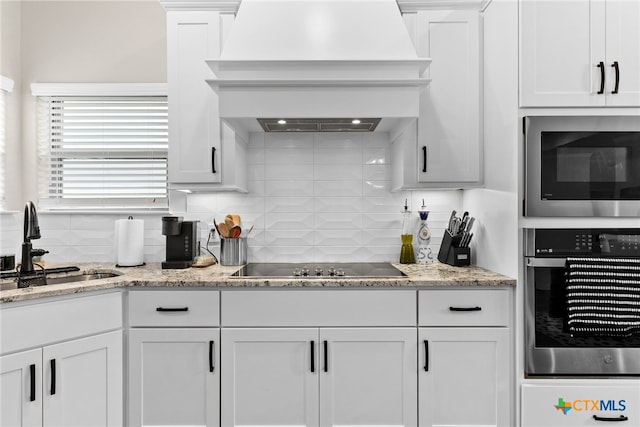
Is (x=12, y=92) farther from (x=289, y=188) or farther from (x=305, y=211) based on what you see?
(x=305, y=211)

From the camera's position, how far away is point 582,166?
1856mm

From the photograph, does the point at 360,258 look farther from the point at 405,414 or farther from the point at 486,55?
the point at 486,55

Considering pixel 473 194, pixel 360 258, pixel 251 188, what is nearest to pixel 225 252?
pixel 251 188

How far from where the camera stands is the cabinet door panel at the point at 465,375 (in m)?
1.93

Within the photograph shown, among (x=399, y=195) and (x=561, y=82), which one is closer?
(x=561, y=82)

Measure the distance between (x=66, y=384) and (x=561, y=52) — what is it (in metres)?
2.73

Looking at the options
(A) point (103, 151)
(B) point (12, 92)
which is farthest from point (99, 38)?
(A) point (103, 151)

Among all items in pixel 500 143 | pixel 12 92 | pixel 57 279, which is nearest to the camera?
pixel 500 143

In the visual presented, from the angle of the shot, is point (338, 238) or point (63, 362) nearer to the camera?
point (63, 362)

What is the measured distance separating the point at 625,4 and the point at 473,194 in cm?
113

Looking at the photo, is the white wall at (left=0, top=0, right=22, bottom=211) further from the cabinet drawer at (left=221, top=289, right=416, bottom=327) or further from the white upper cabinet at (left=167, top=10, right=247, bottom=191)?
the cabinet drawer at (left=221, top=289, right=416, bottom=327)

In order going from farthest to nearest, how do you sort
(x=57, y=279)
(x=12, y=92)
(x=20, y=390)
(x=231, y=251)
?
(x=12, y=92), (x=231, y=251), (x=57, y=279), (x=20, y=390)

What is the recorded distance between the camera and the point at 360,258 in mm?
2662

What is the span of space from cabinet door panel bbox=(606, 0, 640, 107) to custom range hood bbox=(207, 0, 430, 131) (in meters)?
0.86
